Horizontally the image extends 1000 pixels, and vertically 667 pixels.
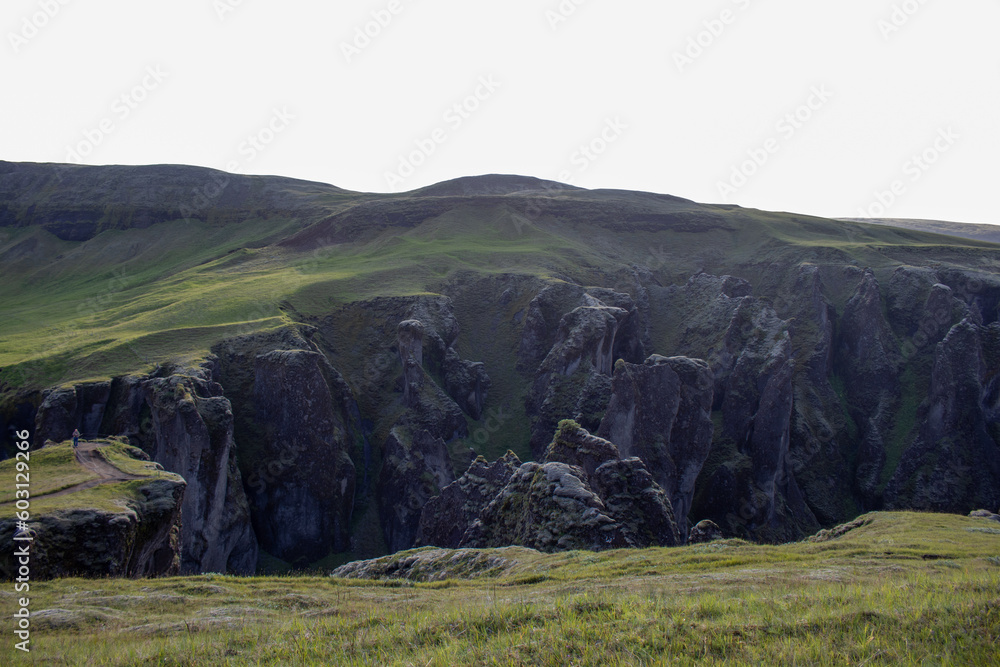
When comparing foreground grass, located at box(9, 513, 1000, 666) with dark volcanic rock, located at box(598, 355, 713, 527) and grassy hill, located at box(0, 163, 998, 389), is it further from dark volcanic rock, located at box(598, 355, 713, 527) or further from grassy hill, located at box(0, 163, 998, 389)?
grassy hill, located at box(0, 163, 998, 389)

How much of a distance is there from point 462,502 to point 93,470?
21.3 m

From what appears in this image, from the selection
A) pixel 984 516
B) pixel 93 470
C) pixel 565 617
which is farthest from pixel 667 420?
pixel 565 617

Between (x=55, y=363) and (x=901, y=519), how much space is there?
61.3m

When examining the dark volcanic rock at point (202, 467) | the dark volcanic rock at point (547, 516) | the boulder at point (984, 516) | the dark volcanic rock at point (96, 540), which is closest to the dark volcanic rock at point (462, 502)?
the dark volcanic rock at point (547, 516)

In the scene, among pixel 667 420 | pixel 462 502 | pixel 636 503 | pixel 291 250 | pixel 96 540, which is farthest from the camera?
pixel 291 250

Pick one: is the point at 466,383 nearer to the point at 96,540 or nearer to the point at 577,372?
the point at 577,372

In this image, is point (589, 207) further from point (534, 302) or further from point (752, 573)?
point (752, 573)

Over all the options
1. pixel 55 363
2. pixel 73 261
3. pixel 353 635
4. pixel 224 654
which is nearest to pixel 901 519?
pixel 353 635

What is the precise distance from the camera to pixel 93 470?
85.4 feet

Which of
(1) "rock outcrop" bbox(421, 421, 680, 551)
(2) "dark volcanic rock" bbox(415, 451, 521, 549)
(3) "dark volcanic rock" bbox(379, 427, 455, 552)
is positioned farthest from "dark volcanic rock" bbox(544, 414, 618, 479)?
(3) "dark volcanic rock" bbox(379, 427, 455, 552)

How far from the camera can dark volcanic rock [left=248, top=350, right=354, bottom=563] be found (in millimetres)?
46312

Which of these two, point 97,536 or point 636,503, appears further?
point 636,503

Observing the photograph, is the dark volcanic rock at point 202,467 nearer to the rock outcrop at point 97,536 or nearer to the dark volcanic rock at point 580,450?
the rock outcrop at point 97,536
